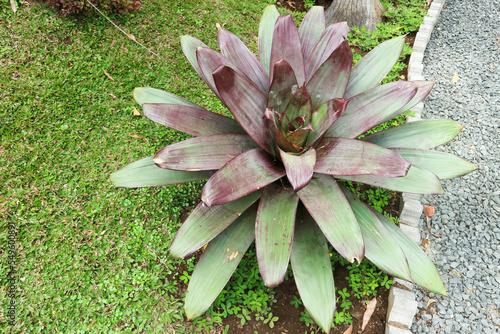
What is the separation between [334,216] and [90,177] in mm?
1814

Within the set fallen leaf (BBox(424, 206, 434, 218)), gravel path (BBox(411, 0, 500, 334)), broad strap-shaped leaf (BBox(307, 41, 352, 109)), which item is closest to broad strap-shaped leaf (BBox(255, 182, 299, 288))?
broad strap-shaped leaf (BBox(307, 41, 352, 109))

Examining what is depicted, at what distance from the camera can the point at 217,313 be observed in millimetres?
1802

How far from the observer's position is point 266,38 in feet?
6.10

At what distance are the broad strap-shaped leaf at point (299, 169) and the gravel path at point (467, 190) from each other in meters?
1.43

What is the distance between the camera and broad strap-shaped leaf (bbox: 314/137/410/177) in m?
1.24

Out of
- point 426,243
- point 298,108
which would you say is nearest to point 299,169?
point 298,108

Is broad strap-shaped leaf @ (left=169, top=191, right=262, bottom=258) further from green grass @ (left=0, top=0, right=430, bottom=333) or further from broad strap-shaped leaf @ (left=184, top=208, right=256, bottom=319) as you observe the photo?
green grass @ (left=0, top=0, right=430, bottom=333)

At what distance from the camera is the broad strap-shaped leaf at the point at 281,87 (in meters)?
1.42

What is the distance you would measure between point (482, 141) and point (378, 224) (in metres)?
2.23

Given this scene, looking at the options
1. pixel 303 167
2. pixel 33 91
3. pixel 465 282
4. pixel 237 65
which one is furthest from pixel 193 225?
pixel 33 91

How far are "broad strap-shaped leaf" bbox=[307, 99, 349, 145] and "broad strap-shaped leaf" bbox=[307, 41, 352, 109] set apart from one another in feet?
0.55

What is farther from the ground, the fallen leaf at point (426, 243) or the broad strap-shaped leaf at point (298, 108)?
the broad strap-shaped leaf at point (298, 108)

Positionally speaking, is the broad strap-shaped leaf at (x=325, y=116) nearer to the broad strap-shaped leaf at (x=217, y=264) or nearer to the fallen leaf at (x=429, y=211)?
the broad strap-shaped leaf at (x=217, y=264)

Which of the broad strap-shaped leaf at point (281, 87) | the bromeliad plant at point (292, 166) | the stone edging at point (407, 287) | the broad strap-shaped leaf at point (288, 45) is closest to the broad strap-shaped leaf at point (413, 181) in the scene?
the bromeliad plant at point (292, 166)
